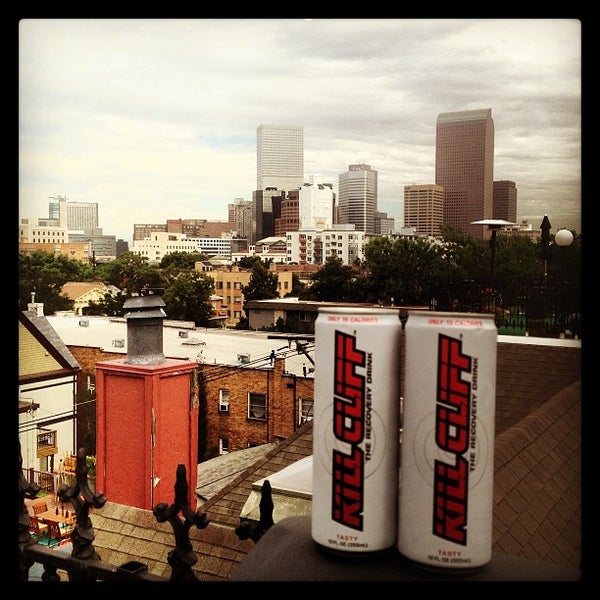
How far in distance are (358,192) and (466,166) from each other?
33 centimetres

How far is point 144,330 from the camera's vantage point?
1782mm

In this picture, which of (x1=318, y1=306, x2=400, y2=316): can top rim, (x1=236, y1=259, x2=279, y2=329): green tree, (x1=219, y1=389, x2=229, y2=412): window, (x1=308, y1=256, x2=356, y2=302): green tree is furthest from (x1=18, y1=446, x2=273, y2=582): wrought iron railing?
(x1=219, y1=389, x2=229, y2=412): window

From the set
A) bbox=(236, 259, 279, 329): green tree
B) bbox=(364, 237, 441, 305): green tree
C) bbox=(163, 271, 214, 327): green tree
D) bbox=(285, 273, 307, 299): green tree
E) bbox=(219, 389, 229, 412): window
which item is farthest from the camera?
bbox=(219, 389, 229, 412): window

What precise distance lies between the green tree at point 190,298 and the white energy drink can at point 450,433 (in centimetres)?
168

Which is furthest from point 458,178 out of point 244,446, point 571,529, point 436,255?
point 244,446

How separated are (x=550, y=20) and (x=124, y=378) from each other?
4.12ft

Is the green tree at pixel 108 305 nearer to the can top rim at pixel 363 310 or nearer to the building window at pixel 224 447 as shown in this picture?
the building window at pixel 224 447

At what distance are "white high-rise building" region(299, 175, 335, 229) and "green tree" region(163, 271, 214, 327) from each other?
26.1 inches

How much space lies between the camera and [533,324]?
147 centimetres

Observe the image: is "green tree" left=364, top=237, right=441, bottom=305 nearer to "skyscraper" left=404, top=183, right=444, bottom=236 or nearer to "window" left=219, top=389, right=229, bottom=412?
"skyscraper" left=404, top=183, right=444, bottom=236

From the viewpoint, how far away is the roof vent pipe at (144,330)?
1.69m

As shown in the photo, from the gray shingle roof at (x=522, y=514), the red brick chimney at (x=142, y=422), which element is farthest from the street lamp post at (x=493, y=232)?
the red brick chimney at (x=142, y=422)

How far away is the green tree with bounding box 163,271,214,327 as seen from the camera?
93.6 inches
